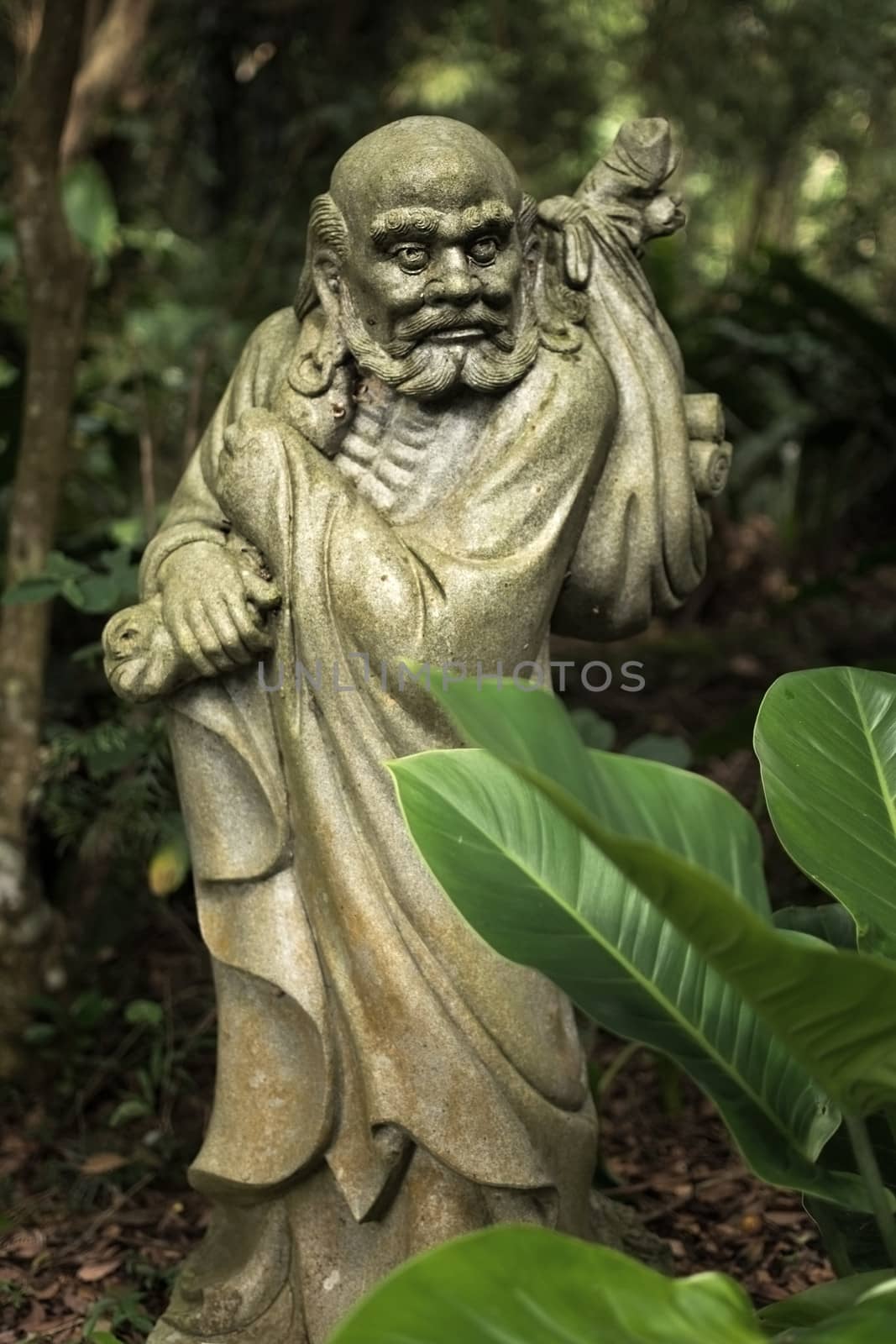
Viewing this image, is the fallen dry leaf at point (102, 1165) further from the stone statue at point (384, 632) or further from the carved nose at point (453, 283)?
the carved nose at point (453, 283)

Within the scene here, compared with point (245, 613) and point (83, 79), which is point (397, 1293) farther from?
point (83, 79)

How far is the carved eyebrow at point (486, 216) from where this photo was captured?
2.27m

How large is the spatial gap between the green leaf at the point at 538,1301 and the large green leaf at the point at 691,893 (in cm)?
29

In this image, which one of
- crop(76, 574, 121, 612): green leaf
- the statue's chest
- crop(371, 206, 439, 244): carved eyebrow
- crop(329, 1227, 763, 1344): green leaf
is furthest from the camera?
crop(76, 574, 121, 612): green leaf

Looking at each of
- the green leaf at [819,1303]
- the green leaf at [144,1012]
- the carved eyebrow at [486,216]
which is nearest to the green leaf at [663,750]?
the green leaf at [144,1012]

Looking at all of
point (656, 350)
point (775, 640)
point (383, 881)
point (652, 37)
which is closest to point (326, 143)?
point (652, 37)

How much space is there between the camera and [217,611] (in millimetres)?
2340

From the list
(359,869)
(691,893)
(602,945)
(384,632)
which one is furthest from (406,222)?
(691,893)

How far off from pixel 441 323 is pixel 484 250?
0.44ft

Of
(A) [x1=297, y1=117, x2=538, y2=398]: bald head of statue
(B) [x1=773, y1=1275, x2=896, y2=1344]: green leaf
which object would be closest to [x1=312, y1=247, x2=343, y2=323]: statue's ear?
(A) [x1=297, y1=117, x2=538, y2=398]: bald head of statue

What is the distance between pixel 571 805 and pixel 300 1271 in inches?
56.3

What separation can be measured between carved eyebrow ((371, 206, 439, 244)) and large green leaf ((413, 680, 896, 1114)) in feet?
3.02

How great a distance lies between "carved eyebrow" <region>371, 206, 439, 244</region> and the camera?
225 cm

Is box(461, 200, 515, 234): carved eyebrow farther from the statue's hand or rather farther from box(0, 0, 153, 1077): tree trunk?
box(0, 0, 153, 1077): tree trunk
